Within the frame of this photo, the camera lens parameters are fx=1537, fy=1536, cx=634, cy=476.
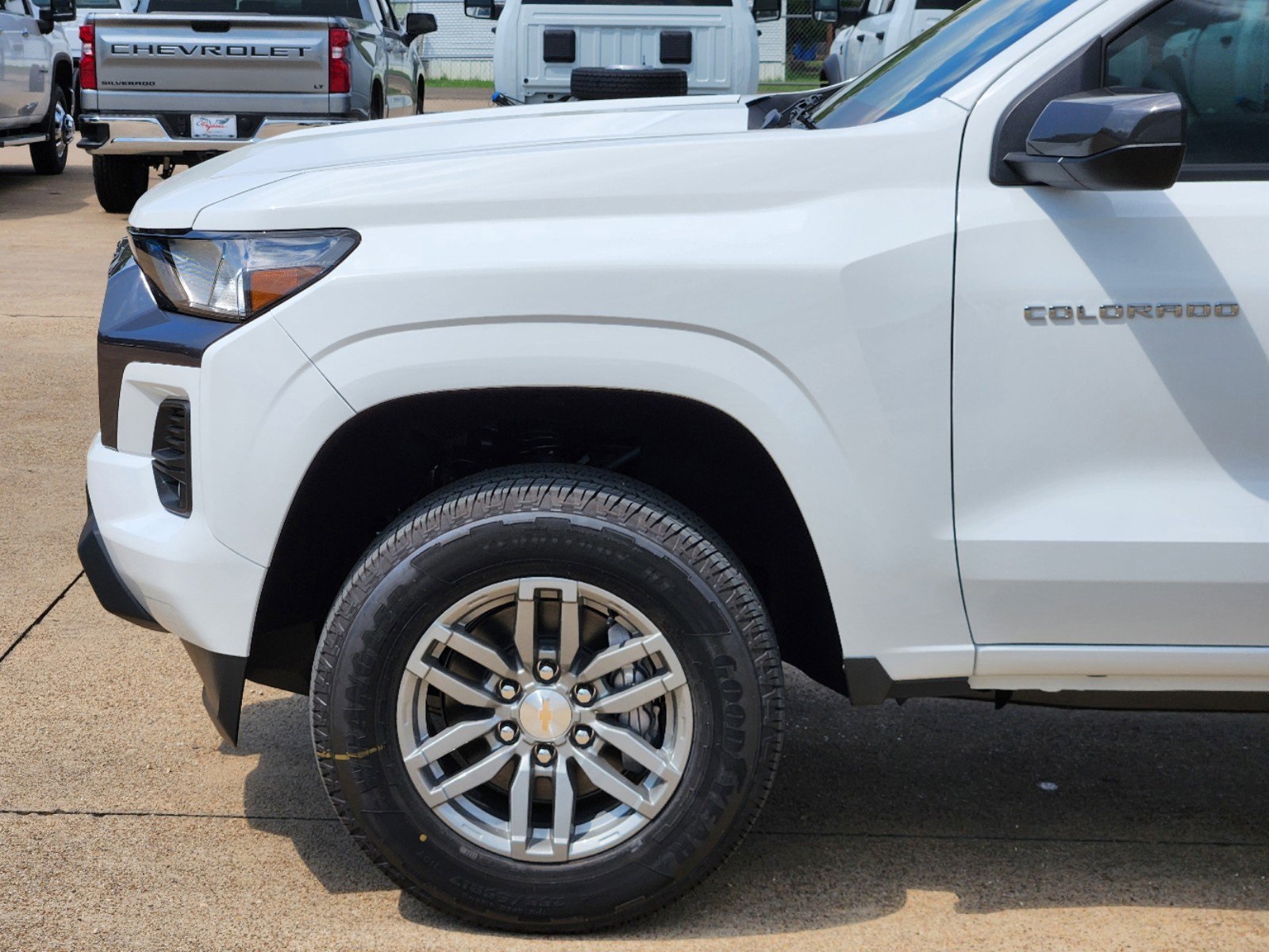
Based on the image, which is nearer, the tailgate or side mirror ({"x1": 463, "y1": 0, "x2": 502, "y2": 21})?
the tailgate

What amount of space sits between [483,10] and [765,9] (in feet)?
8.02

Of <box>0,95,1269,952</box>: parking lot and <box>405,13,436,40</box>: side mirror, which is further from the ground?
<box>405,13,436,40</box>: side mirror

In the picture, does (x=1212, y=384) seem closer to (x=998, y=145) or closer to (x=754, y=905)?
(x=998, y=145)

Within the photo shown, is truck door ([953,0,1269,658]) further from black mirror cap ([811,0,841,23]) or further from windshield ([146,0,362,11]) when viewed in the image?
black mirror cap ([811,0,841,23])

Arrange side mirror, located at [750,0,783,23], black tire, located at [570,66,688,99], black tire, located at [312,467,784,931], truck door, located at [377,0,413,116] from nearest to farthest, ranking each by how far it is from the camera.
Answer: black tire, located at [312,467,784,931] → black tire, located at [570,66,688,99] → side mirror, located at [750,0,783,23] → truck door, located at [377,0,413,116]

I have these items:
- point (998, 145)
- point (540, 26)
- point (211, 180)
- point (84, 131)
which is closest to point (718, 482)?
point (998, 145)

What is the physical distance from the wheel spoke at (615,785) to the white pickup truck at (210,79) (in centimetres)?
843

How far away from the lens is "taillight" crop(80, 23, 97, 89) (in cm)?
1058

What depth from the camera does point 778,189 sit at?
2.68 m

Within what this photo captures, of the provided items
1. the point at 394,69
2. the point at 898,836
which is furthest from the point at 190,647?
the point at 394,69

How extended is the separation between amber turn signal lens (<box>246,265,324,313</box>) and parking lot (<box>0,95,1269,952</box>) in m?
1.18

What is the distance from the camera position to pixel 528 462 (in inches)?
121

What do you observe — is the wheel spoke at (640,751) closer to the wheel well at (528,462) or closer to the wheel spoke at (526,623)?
the wheel spoke at (526,623)

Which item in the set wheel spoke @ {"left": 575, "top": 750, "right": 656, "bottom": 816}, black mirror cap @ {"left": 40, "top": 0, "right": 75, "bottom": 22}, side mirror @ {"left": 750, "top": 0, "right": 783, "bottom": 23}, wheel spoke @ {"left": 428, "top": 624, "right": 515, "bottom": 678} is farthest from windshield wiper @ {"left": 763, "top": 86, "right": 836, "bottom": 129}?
black mirror cap @ {"left": 40, "top": 0, "right": 75, "bottom": 22}
